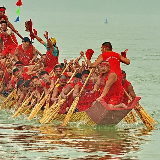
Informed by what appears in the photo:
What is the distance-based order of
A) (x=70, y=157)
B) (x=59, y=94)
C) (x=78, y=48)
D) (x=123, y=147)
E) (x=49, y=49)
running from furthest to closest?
1. (x=78, y=48)
2. (x=49, y=49)
3. (x=59, y=94)
4. (x=123, y=147)
5. (x=70, y=157)

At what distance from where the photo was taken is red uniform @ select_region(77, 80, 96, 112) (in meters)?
21.4

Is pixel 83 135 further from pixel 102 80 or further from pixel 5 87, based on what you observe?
pixel 5 87

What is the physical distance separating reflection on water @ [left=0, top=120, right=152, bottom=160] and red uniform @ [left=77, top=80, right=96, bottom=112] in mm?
961

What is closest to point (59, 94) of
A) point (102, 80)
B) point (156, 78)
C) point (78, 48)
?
point (102, 80)

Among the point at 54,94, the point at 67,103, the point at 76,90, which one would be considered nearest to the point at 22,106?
the point at 54,94

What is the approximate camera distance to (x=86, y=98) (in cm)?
2153

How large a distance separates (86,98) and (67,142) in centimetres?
313

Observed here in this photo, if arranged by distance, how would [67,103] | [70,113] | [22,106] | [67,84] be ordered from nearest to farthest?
[70,113] < [67,84] < [67,103] < [22,106]

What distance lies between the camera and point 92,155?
16.9 metres

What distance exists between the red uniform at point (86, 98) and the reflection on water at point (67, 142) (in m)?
0.96

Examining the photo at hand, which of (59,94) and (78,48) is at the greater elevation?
(78,48)

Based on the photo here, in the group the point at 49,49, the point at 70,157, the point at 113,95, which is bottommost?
the point at 70,157

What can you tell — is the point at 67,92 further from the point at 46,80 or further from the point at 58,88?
the point at 46,80

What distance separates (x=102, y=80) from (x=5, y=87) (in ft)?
24.1
